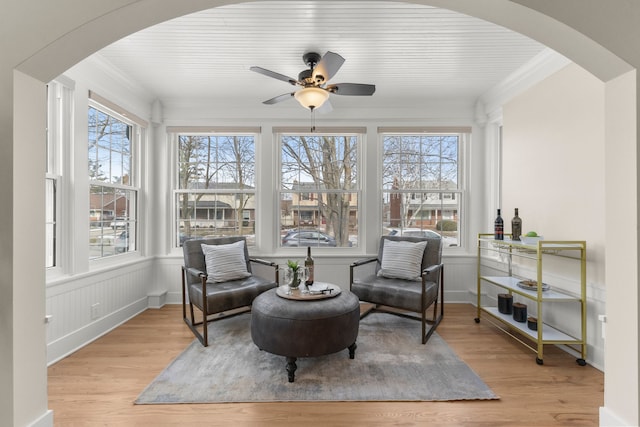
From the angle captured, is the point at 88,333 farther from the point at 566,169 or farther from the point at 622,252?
the point at 566,169

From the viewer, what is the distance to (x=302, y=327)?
2.17m

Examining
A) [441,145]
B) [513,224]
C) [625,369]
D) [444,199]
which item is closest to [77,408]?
[625,369]

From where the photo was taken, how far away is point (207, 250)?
3.36m

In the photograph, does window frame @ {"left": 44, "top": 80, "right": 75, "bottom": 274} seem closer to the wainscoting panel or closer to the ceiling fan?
the wainscoting panel

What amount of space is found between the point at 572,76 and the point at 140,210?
15.4 feet

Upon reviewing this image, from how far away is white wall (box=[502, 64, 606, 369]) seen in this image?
2348 mm

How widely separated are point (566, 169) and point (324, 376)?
2.71 m

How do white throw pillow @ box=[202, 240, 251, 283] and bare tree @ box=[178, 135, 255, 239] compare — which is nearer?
white throw pillow @ box=[202, 240, 251, 283]

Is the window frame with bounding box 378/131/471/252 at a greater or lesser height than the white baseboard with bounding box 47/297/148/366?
greater

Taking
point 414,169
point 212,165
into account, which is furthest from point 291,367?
point 414,169

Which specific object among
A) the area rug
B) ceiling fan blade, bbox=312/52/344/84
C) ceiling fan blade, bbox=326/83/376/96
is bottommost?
the area rug

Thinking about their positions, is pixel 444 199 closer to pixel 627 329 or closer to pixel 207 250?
pixel 627 329

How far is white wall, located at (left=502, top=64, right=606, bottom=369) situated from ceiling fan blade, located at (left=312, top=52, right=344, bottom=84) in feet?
6.61

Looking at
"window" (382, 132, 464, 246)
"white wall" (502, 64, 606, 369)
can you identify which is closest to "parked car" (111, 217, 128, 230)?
"window" (382, 132, 464, 246)
